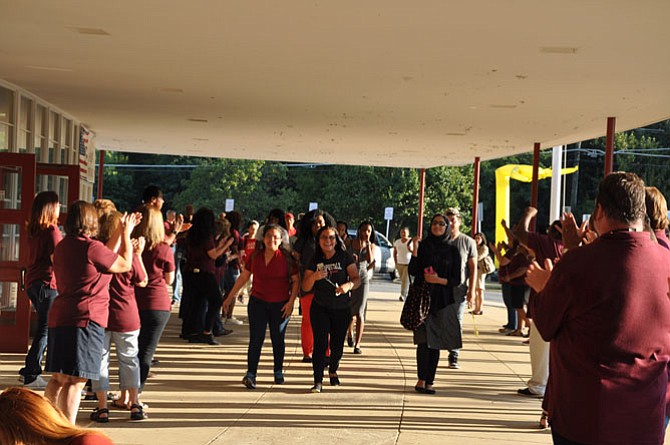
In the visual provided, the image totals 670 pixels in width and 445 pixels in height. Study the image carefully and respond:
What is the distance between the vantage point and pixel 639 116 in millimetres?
14359

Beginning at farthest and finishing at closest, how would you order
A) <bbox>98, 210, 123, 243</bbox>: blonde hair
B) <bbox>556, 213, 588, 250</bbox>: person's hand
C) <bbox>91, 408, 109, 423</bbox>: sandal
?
<bbox>91, 408, 109, 423</bbox>: sandal → <bbox>98, 210, 123, 243</bbox>: blonde hair → <bbox>556, 213, 588, 250</bbox>: person's hand

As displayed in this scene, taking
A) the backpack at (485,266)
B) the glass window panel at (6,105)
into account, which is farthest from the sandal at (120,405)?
the backpack at (485,266)

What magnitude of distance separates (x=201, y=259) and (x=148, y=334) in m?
4.62

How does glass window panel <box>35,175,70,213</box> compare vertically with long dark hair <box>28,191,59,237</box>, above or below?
above

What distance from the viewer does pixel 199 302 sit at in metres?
13.3

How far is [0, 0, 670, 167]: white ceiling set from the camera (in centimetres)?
808

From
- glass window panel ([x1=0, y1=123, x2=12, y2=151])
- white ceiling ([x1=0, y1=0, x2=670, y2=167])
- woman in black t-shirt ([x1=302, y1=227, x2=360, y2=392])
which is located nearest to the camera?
white ceiling ([x1=0, y1=0, x2=670, y2=167])

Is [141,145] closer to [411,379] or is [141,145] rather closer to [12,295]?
[12,295]

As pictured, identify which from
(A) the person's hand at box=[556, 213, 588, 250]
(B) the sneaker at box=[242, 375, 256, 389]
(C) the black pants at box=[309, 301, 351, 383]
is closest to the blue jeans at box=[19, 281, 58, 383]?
(B) the sneaker at box=[242, 375, 256, 389]

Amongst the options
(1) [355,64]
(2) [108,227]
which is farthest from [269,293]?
(1) [355,64]

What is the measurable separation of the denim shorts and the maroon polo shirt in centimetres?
376

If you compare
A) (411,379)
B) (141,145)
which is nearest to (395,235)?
(141,145)

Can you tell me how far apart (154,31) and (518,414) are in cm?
513

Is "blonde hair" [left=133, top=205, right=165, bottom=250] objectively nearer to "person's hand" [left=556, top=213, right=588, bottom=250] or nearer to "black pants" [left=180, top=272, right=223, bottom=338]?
"person's hand" [left=556, top=213, right=588, bottom=250]
